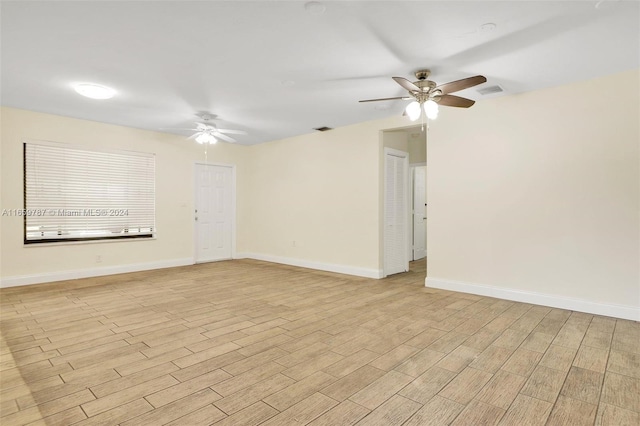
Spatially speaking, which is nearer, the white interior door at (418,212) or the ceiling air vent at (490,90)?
the ceiling air vent at (490,90)

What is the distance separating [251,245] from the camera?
7.87 metres

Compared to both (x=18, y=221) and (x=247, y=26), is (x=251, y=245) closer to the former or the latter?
(x=18, y=221)

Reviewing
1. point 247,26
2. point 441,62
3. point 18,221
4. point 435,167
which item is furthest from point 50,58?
point 435,167

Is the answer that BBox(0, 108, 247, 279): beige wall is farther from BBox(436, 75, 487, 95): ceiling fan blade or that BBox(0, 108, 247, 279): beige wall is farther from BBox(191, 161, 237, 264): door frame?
BBox(436, 75, 487, 95): ceiling fan blade

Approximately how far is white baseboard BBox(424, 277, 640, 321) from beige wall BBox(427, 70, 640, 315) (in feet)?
0.12

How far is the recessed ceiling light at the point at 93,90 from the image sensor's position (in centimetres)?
389

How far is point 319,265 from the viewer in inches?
251

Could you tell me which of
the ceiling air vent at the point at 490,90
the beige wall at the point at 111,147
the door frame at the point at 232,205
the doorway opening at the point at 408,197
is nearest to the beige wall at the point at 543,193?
the ceiling air vent at the point at 490,90

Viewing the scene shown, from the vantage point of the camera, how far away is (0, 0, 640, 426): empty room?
2.22 metres

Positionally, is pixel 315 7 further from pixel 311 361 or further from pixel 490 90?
pixel 490 90

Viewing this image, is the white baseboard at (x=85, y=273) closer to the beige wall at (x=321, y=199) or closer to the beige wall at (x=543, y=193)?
the beige wall at (x=321, y=199)

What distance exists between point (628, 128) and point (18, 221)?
7.93 meters

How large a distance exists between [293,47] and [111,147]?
4.47m

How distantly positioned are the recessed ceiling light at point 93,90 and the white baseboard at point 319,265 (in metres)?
4.18
